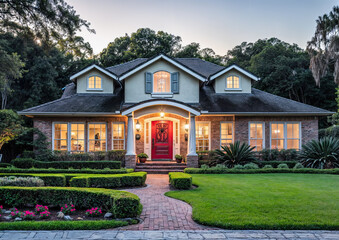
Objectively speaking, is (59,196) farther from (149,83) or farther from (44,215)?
(149,83)

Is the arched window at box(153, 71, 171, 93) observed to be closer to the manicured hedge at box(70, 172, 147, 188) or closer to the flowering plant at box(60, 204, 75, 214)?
the manicured hedge at box(70, 172, 147, 188)

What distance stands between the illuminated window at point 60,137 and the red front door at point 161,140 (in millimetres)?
5275

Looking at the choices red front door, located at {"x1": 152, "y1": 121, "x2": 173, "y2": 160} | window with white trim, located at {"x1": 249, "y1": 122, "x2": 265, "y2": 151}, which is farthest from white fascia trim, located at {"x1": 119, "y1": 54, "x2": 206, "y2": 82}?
window with white trim, located at {"x1": 249, "y1": 122, "x2": 265, "y2": 151}

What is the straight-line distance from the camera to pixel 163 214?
6.23m

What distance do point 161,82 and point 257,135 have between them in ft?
22.0

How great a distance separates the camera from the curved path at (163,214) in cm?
539

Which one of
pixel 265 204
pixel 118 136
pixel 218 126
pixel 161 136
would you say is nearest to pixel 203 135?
pixel 218 126

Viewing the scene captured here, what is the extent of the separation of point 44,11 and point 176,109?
25.0 feet

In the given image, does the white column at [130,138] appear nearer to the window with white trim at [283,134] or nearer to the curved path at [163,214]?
the curved path at [163,214]

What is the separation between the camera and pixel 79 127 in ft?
53.0

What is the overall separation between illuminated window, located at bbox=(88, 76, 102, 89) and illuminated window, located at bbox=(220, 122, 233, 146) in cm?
828

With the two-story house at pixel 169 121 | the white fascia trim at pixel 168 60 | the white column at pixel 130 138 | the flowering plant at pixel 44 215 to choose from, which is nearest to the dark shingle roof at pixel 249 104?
the two-story house at pixel 169 121

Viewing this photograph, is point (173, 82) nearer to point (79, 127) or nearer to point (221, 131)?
point (221, 131)

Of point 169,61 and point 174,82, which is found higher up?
point 169,61
